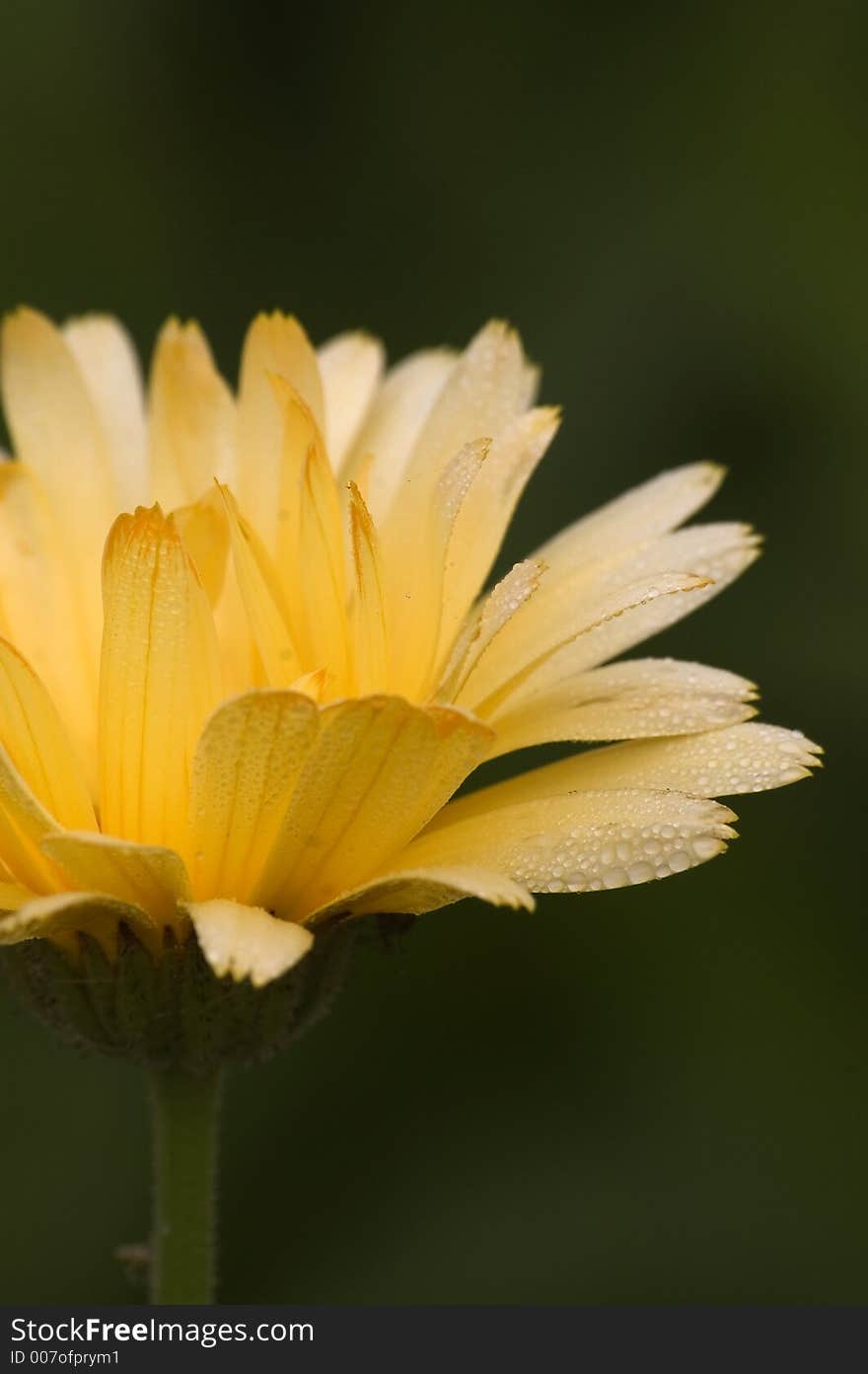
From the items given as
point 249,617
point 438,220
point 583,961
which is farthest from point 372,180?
point 249,617

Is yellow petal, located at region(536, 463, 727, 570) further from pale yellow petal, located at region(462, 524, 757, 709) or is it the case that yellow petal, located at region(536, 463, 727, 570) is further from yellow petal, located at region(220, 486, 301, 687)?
yellow petal, located at region(220, 486, 301, 687)

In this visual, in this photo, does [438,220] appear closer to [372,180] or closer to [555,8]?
[372,180]

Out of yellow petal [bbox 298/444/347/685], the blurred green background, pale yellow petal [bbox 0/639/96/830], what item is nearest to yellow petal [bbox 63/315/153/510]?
yellow petal [bbox 298/444/347/685]

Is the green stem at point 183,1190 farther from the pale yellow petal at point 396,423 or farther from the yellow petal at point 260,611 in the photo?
the pale yellow petal at point 396,423

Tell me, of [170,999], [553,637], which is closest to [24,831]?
[170,999]

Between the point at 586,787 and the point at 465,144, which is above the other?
the point at 465,144

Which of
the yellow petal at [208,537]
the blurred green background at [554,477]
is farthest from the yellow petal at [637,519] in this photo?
the blurred green background at [554,477]

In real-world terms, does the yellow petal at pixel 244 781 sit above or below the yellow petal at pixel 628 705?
below
